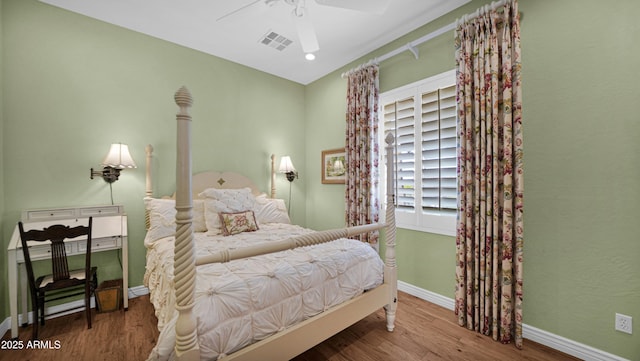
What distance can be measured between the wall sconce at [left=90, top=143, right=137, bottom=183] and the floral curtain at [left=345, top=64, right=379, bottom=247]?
2.49 meters

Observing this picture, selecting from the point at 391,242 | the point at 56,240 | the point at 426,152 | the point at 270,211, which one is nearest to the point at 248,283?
the point at 391,242

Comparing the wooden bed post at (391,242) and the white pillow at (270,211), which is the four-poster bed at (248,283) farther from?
the white pillow at (270,211)

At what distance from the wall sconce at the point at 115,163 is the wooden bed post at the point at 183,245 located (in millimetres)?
2005

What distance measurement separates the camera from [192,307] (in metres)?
1.14

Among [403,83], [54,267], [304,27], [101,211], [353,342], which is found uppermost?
[304,27]

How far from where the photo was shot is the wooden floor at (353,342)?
1831mm

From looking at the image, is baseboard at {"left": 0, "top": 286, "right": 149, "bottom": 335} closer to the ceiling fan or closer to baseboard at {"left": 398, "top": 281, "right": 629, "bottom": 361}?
the ceiling fan

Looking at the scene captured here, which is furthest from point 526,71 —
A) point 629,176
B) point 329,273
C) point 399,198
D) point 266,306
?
point 266,306

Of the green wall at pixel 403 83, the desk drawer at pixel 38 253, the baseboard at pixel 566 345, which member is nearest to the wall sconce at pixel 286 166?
the green wall at pixel 403 83

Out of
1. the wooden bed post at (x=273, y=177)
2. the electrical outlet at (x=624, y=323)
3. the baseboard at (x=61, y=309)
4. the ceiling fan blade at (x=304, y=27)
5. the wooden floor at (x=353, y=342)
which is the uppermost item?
the ceiling fan blade at (x=304, y=27)

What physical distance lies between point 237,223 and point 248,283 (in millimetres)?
1327

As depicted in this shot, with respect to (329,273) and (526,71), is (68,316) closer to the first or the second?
(329,273)

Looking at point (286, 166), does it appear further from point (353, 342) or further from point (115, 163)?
point (353, 342)

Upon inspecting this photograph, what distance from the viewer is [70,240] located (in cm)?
222
